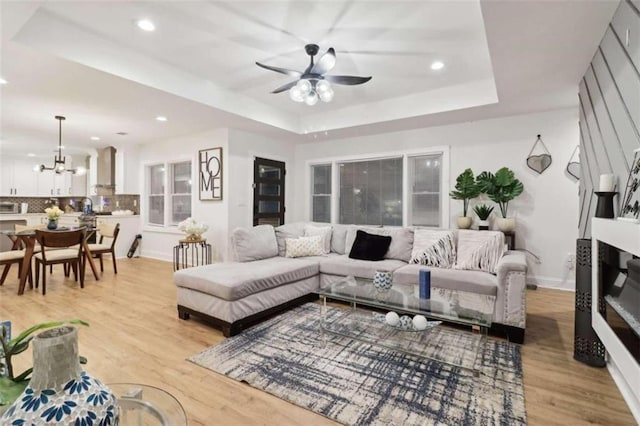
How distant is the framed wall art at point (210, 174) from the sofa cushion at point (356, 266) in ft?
8.34

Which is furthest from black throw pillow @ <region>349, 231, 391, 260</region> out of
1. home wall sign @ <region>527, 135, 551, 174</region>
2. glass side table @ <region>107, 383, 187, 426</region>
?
glass side table @ <region>107, 383, 187, 426</region>

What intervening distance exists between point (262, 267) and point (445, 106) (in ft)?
10.7

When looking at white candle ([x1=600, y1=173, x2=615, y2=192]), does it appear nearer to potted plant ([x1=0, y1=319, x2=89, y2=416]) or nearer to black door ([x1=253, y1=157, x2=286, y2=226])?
potted plant ([x1=0, y1=319, x2=89, y2=416])

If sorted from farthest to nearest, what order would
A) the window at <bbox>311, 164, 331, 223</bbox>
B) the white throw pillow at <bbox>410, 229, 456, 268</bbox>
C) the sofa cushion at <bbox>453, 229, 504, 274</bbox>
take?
the window at <bbox>311, 164, 331, 223</bbox>, the white throw pillow at <bbox>410, 229, 456, 268</bbox>, the sofa cushion at <bbox>453, 229, 504, 274</bbox>

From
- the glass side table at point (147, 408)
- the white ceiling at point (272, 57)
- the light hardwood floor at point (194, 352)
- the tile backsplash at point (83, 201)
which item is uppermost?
the white ceiling at point (272, 57)

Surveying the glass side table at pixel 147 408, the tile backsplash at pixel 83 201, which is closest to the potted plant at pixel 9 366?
the glass side table at pixel 147 408

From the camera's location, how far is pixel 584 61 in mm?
2764

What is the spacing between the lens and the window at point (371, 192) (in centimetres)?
557

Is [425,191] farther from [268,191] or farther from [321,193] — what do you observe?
[268,191]

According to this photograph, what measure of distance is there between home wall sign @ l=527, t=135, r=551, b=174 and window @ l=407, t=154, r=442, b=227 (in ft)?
4.09

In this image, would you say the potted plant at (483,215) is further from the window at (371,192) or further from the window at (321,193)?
the window at (321,193)

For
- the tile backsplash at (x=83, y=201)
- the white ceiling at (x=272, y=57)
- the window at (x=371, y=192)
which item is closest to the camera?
the white ceiling at (x=272, y=57)

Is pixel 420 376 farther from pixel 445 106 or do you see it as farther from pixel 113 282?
pixel 113 282

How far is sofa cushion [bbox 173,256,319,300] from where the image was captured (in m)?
2.77
